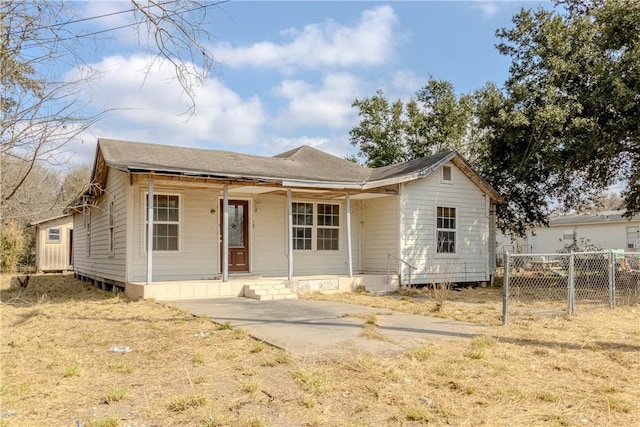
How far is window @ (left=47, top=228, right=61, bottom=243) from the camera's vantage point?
907 inches

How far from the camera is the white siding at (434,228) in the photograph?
14094mm

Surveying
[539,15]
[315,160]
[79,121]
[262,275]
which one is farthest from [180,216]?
[539,15]

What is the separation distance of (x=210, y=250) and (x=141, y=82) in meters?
9.01

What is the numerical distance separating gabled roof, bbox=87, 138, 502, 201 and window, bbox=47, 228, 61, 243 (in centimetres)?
996

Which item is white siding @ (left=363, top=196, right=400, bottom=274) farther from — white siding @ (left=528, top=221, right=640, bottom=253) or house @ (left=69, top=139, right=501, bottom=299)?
white siding @ (left=528, top=221, right=640, bottom=253)

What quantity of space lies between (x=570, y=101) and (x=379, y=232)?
251 inches

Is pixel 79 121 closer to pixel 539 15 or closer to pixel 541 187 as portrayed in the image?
pixel 539 15

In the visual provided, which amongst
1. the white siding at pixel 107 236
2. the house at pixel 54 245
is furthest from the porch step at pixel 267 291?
the house at pixel 54 245

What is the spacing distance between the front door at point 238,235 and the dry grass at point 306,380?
582 cm

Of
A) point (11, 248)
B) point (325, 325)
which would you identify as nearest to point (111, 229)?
point (325, 325)

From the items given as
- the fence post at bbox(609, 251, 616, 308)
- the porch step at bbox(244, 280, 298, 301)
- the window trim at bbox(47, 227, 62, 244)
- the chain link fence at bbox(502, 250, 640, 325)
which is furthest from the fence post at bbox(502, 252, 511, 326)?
the window trim at bbox(47, 227, 62, 244)

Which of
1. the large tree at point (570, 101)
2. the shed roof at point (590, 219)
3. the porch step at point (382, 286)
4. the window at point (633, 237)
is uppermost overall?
the large tree at point (570, 101)

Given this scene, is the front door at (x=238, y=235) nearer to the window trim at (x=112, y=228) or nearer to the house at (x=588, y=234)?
the window trim at (x=112, y=228)

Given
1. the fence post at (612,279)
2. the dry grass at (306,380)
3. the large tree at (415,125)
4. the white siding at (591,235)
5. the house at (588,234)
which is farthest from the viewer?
the white siding at (591,235)
